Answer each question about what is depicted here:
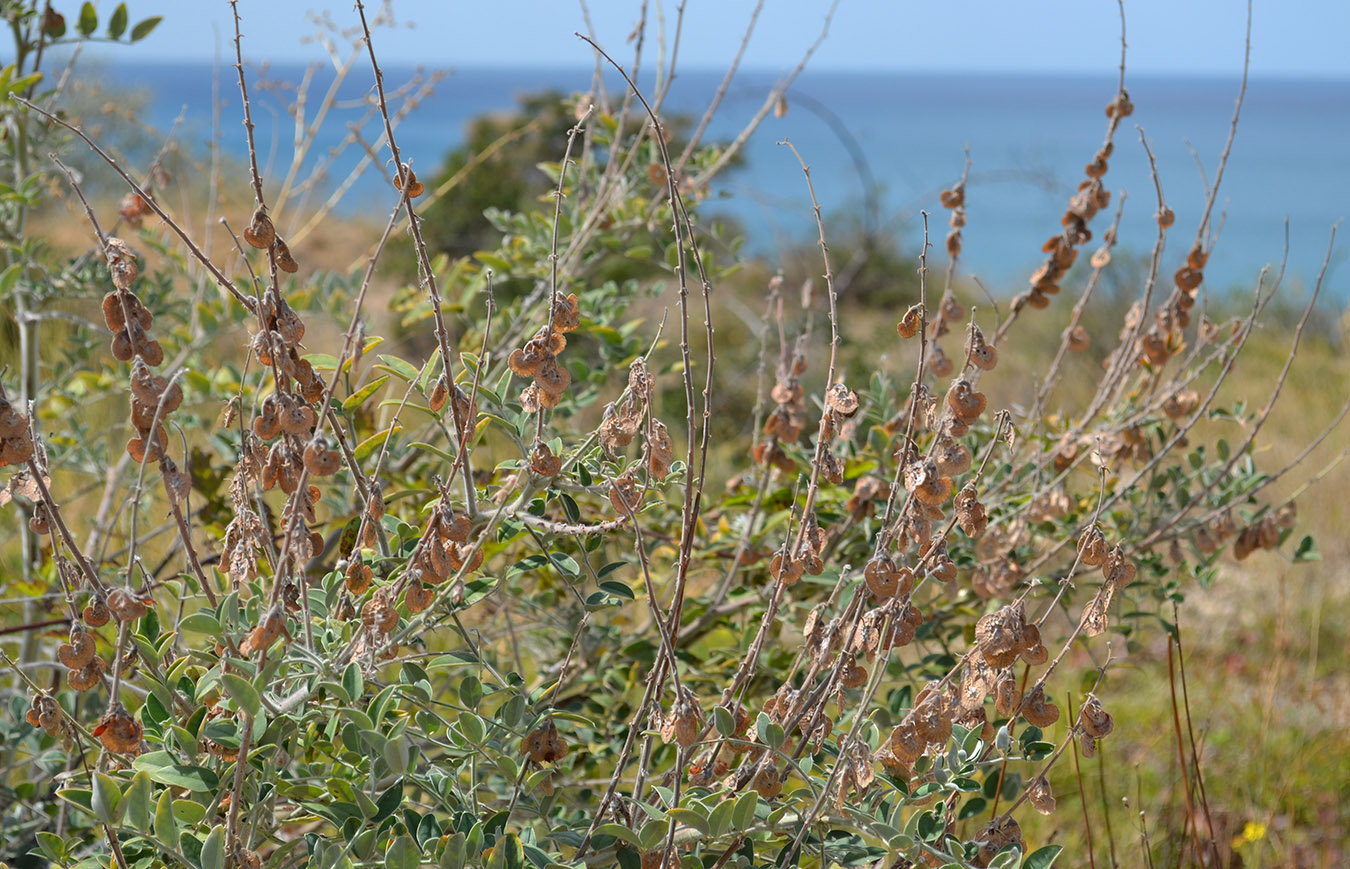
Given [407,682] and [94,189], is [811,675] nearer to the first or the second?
[407,682]

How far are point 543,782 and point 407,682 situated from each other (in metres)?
0.16

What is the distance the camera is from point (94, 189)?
10133 millimetres

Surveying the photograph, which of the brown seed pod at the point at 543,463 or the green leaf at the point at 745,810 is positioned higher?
the brown seed pod at the point at 543,463

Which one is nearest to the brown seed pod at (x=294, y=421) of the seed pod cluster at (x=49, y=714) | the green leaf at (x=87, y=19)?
the seed pod cluster at (x=49, y=714)

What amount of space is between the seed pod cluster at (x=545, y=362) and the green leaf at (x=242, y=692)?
290 mm

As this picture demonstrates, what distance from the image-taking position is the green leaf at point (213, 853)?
0.80 metres

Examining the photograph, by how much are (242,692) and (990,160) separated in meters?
41.8

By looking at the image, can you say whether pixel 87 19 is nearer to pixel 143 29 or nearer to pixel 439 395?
pixel 143 29

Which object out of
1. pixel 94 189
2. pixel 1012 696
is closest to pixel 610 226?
pixel 1012 696

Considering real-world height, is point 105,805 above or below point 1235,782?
above

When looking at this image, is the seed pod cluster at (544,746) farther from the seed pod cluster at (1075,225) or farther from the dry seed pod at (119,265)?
the seed pod cluster at (1075,225)

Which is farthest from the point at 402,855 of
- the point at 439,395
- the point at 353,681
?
the point at 439,395

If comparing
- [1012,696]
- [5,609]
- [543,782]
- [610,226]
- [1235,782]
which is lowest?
[1235,782]

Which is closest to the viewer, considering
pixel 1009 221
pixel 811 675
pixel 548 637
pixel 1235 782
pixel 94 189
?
pixel 811 675
